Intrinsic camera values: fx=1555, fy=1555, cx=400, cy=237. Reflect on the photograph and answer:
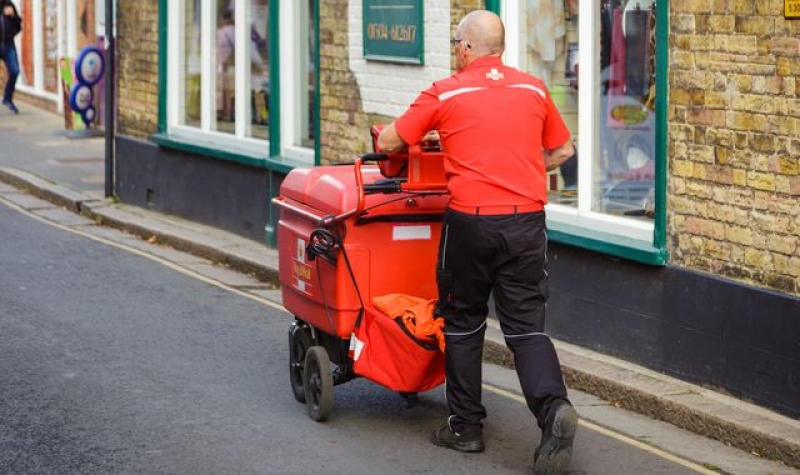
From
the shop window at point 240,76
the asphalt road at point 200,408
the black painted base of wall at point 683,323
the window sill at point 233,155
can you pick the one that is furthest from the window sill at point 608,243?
the shop window at point 240,76

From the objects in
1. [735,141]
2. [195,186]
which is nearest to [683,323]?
[735,141]

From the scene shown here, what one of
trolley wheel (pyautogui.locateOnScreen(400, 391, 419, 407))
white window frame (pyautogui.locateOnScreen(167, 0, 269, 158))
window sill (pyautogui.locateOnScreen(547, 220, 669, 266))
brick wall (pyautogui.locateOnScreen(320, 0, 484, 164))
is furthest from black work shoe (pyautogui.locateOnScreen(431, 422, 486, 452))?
white window frame (pyautogui.locateOnScreen(167, 0, 269, 158))

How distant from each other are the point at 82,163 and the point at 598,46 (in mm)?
11305

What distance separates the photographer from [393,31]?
11.5m

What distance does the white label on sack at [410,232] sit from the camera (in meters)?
7.38

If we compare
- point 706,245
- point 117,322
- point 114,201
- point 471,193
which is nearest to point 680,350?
point 706,245

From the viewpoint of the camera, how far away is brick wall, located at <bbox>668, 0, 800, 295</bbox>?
7.47 meters

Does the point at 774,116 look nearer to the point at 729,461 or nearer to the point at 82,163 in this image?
the point at 729,461

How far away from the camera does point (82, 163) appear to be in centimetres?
1947

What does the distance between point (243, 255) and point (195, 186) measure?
2370 millimetres

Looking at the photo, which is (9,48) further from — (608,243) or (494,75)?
(494,75)

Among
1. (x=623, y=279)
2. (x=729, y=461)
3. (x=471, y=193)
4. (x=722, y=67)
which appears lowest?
(x=729, y=461)

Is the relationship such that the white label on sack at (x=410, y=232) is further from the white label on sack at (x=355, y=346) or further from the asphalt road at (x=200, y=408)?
the asphalt road at (x=200, y=408)

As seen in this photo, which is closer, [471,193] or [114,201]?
[471,193]
